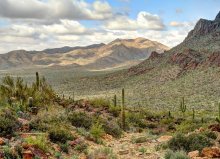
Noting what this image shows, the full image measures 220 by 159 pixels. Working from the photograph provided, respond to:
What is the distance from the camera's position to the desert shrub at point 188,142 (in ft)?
51.1

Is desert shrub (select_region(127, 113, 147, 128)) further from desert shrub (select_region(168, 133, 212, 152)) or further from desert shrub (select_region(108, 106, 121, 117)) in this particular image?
desert shrub (select_region(168, 133, 212, 152))

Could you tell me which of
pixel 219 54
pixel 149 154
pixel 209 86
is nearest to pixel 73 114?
pixel 149 154

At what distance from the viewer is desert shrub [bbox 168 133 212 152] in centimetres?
1556

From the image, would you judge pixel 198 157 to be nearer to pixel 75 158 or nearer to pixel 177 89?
pixel 75 158

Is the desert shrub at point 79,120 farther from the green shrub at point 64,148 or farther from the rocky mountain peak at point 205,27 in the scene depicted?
the rocky mountain peak at point 205,27

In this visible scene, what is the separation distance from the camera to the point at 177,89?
3236 inches

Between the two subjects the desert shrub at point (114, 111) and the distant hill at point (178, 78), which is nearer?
the desert shrub at point (114, 111)

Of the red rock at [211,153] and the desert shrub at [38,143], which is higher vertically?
the desert shrub at [38,143]

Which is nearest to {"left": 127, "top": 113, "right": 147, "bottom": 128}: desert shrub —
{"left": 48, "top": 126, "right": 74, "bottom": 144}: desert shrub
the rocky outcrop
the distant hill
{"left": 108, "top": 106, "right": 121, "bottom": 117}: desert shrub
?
{"left": 108, "top": 106, "right": 121, "bottom": 117}: desert shrub

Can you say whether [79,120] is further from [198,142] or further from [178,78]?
[178,78]

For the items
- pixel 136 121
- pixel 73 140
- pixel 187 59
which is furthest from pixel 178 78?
pixel 73 140

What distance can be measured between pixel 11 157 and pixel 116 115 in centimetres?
2078

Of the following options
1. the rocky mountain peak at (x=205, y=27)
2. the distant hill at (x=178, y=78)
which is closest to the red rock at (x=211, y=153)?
the distant hill at (x=178, y=78)

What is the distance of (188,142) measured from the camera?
1587 cm
